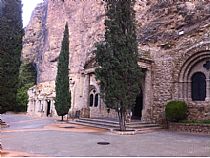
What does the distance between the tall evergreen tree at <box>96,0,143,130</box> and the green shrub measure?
2.60 metres

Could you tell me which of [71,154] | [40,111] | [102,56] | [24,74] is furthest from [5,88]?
[24,74]

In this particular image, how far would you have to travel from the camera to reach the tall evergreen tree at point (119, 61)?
12742 millimetres

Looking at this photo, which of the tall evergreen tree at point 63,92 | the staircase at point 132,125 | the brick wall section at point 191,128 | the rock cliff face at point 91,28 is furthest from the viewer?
the tall evergreen tree at point 63,92

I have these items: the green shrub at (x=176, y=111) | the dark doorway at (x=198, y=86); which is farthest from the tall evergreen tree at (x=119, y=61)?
the dark doorway at (x=198, y=86)

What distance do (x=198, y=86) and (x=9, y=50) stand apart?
1130cm

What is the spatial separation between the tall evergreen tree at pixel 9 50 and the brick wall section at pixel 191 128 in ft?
31.5

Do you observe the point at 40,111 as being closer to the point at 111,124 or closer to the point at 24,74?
the point at 24,74

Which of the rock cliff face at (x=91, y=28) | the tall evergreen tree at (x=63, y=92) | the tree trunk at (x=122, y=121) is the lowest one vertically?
the tree trunk at (x=122, y=121)

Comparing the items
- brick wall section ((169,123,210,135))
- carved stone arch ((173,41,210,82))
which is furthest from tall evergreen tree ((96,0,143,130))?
carved stone arch ((173,41,210,82))

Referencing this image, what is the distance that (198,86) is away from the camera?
595 inches

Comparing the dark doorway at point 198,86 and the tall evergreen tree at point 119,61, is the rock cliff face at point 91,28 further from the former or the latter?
the tall evergreen tree at point 119,61

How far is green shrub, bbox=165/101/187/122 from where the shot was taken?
14188 mm

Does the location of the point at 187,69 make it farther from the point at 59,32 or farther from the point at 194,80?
the point at 59,32

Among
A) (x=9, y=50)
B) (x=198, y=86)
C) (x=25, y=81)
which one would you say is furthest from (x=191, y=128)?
(x=25, y=81)
